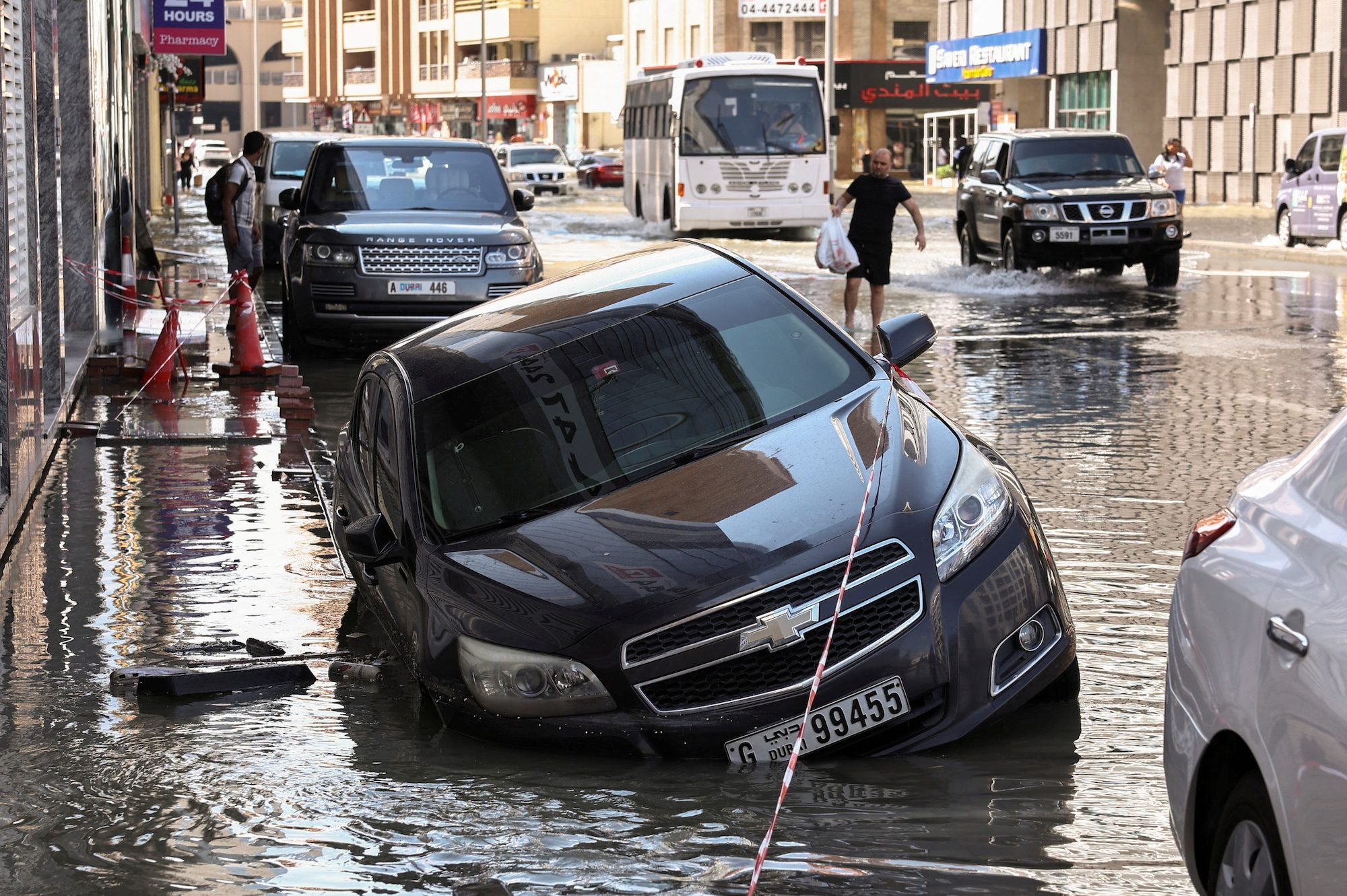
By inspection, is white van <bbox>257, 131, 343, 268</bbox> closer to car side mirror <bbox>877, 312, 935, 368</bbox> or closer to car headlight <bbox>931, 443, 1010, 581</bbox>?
car side mirror <bbox>877, 312, 935, 368</bbox>

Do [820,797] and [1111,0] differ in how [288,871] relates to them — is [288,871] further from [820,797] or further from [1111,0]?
[1111,0]

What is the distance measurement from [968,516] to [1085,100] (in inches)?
2239

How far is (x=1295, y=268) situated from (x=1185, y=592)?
85.0 feet

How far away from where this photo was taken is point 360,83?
451 ft

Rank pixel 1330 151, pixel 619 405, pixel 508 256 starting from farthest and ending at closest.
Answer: pixel 1330 151 < pixel 508 256 < pixel 619 405

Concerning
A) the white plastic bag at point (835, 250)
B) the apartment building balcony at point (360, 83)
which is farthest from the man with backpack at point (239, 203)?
the apartment building balcony at point (360, 83)

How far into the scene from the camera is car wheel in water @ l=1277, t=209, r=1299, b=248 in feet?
104

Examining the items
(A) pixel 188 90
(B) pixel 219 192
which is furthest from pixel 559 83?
(B) pixel 219 192

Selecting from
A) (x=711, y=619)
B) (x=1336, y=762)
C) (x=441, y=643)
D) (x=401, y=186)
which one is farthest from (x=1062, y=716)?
(x=401, y=186)

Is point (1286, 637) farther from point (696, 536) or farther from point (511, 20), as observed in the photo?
point (511, 20)

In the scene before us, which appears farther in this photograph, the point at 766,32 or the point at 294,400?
the point at 766,32

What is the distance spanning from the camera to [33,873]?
4852mm

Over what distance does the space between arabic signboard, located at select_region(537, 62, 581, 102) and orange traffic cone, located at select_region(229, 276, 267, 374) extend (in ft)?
284

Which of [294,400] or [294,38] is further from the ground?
[294,38]
